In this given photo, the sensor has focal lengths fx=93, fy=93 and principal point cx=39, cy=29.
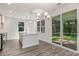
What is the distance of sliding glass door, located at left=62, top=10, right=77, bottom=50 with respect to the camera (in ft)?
14.4

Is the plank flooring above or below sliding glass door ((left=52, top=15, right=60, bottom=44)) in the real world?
below

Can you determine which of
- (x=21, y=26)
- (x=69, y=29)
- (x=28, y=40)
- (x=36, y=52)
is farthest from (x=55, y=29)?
(x=21, y=26)

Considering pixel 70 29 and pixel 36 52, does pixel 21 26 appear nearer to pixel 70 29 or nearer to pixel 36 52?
pixel 36 52

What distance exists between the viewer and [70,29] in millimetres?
4738

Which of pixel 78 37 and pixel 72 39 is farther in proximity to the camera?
pixel 72 39

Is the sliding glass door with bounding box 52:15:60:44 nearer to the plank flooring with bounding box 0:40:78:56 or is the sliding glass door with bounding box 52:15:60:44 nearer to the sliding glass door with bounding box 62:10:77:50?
the sliding glass door with bounding box 62:10:77:50

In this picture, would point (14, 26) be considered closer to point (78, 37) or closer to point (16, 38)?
point (16, 38)

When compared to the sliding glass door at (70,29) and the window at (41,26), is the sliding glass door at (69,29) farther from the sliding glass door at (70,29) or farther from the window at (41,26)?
the window at (41,26)

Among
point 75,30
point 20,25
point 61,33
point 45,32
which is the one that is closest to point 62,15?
point 61,33

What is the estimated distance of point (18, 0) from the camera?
1352 millimetres

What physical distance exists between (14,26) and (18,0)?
23.1ft

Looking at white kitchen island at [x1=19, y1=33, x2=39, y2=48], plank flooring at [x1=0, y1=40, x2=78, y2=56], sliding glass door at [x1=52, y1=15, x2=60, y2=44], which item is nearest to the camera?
plank flooring at [x1=0, y1=40, x2=78, y2=56]

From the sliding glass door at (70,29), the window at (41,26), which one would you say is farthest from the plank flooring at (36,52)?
the window at (41,26)

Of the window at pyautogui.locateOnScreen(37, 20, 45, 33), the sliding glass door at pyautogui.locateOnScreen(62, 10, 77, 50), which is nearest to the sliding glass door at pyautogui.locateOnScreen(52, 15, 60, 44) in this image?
the sliding glass door at pyautogui.locateOnScreen(62, 10, 77, 50)
